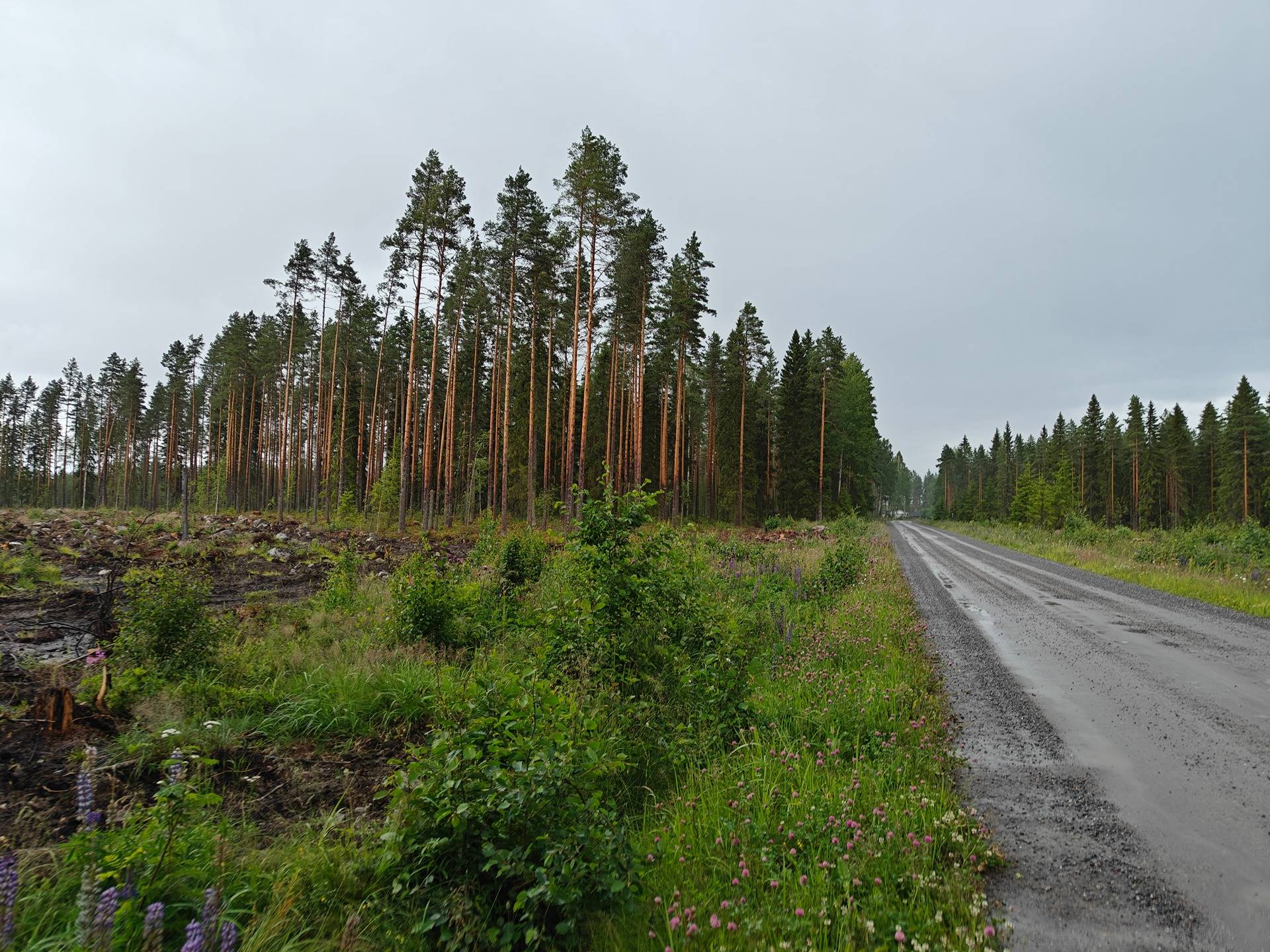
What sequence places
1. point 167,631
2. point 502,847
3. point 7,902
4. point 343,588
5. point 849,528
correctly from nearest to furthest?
1. point 7,902
2. point 502,847
3. point 167,631
4. point 343,588
5. point 849,528

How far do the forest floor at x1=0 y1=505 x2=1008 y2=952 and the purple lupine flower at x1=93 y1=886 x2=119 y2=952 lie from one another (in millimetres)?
20

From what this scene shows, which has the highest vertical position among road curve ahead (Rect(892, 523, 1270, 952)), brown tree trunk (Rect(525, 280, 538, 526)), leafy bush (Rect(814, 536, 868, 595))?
brown tree trunk (Rect(525, 280, 538, 526))

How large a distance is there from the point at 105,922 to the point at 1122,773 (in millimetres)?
5901

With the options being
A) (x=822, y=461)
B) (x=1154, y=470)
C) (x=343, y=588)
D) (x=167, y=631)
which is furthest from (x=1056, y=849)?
(x=1154, y=470)

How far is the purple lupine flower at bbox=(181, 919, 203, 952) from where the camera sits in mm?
1756

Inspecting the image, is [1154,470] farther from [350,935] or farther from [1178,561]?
[350,935]

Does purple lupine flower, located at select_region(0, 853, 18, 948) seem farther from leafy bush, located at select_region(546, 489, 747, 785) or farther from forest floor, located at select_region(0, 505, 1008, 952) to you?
leafy bush, located at select_region(546, 489, 747, 785)

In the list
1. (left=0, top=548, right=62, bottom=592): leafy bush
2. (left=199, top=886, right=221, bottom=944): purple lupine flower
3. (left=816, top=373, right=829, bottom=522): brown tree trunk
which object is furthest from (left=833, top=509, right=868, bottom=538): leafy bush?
(left=0, top=548, right=62, bottom=592): leafy bush

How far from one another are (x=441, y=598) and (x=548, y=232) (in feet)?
67.8

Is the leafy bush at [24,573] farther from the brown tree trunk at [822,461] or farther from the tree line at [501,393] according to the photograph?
the brown tree trunk at [822,461]

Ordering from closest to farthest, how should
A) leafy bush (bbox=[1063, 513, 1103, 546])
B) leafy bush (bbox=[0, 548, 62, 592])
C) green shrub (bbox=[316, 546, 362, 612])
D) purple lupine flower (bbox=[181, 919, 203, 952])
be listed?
purple lupine flower (bbox=[181, 919, 203, 952])
green shrub (bbox=[316, 546, 362, 612])
leafy bush (bbox=[0, 548, 62, 592])
leafy bush (bbox=[1063, 513, 1103, 546])

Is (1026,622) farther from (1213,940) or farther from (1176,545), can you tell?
(1176,545)

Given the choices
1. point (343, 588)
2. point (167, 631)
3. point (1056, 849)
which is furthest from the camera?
point (343, 588)

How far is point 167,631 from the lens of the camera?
233 inches
